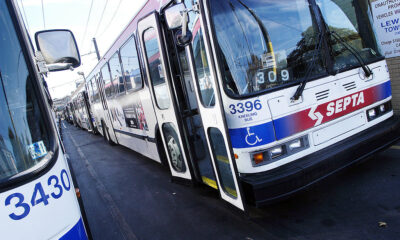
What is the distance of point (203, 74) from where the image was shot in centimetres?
343

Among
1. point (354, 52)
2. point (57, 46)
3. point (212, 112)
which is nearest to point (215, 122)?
point (212, 112)

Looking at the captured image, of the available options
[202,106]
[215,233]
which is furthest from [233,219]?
[202,106]

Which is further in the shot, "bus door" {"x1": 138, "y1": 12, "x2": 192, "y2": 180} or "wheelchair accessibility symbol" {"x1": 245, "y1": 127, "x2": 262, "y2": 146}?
"bus door" {"x1": 138, "y1": 12, "x2": 192, "y2": 180}

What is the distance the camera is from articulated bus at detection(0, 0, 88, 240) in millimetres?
1407

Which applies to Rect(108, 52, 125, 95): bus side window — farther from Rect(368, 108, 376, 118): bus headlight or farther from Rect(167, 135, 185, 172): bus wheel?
Rect(368, 108, 376, 118): bus headlight

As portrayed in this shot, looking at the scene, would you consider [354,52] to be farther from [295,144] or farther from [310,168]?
[310,168]

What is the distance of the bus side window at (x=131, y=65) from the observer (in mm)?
5395

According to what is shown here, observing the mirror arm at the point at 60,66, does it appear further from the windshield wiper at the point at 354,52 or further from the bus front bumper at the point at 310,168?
the windshield wiper at the point at 354,52

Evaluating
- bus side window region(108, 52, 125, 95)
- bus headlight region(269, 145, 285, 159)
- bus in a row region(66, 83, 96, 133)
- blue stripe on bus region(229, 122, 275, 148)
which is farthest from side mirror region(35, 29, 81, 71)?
bus in a row region(66, 83, 96, 133)

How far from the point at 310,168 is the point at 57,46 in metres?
2.71

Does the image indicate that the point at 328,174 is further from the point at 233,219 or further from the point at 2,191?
the point at 2,191

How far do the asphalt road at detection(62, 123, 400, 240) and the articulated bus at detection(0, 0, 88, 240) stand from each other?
1951mm

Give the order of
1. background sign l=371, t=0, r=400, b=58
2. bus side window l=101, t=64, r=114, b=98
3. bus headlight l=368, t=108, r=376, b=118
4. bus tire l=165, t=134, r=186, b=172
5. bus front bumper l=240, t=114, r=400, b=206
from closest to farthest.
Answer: bus front bumper l=240, t=114, r=400, b=206, bus headlight l=368, t=108, r=376, b=118, bus tire l=165, t=134, r=186, b=172, background sign l=371, t=0, r=400, b=58, bus side window l=101, t=64, r=114, b=98

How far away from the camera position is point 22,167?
1539 millimetres
